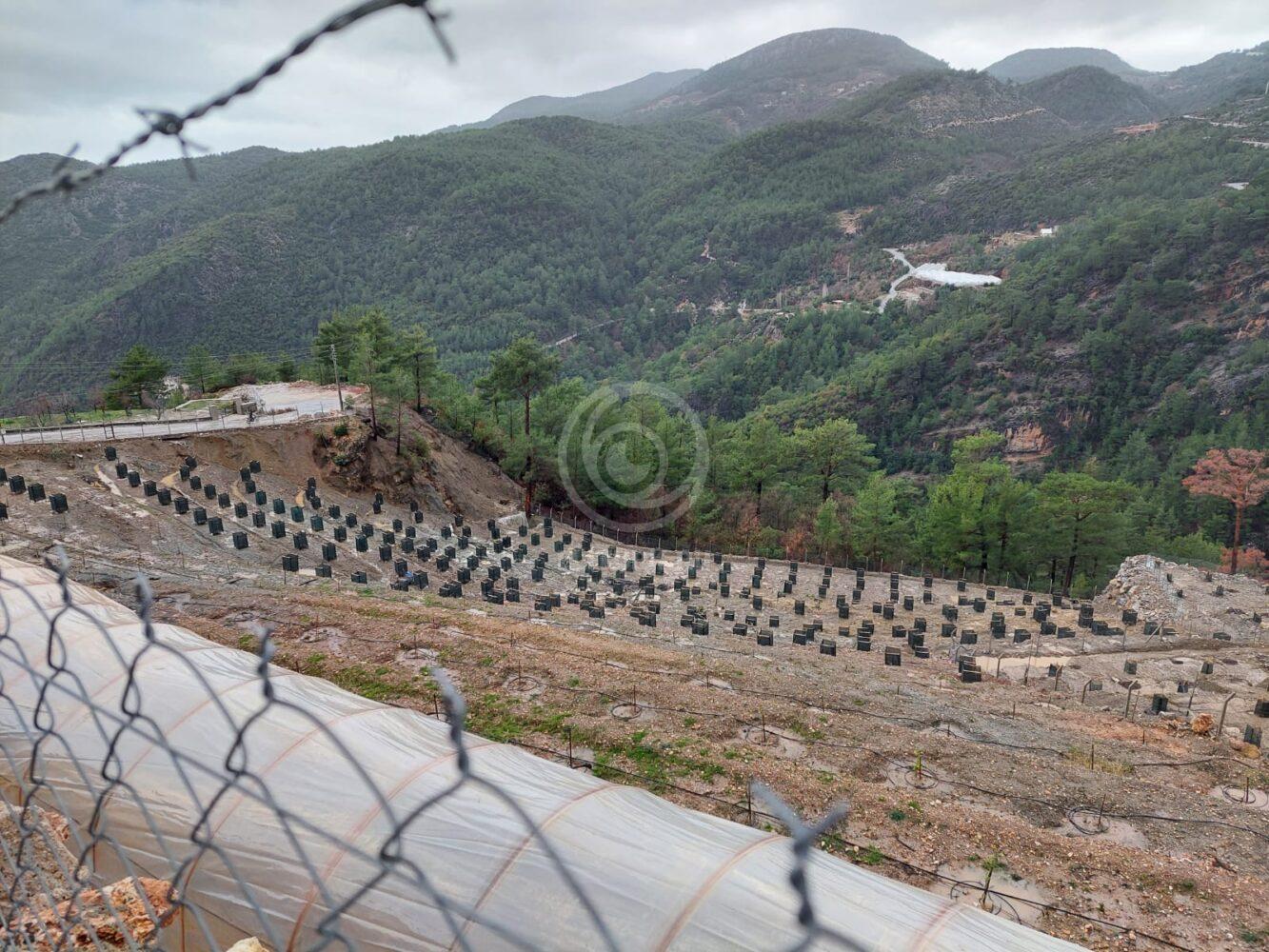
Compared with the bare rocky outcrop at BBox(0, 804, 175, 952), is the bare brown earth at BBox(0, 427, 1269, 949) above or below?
below

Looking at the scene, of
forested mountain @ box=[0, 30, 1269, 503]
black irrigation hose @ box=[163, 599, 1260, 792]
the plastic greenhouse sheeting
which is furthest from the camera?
forested mountain @ box=[0, 30, 1269, 503]

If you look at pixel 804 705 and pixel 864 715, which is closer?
pixel 804 705

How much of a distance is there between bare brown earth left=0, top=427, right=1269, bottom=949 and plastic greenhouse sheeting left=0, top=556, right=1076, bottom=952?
173 inches

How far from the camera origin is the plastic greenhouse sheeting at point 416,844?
10.8 feet

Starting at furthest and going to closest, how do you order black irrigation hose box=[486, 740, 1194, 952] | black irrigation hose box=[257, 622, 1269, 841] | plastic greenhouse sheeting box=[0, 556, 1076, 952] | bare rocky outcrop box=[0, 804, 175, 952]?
black irrigation hose box=[257, 622, 1269, 841] < black irrigation hose box=[486, 740, 1194, 952] < plastic greenhouse sheeting box=[0, 556, 1076, 952] < bare rocky outcrop box=[0, 804, 175, 952]

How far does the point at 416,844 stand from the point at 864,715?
9.86m

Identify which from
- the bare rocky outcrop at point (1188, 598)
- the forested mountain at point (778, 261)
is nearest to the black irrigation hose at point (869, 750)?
the bare rocky outcrop at point (1188, 598)

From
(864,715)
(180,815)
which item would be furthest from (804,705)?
(180,815)

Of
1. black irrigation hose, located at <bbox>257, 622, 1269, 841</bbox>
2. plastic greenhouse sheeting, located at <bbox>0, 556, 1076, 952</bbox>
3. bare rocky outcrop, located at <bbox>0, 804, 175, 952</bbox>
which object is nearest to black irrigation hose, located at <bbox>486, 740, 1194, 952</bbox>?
black irrigation hose, located at <bbox>257, 622, 1269, 841</bbox>

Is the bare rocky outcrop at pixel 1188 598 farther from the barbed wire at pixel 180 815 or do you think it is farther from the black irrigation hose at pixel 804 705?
the barbed wire at pixel 180 815

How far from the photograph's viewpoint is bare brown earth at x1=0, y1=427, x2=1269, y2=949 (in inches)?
300

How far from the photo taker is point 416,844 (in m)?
3.54

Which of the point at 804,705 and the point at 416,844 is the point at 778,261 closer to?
the point at 804,705

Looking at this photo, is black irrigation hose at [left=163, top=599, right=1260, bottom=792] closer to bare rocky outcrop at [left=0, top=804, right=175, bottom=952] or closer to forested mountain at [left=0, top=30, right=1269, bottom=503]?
bare rocky outcrop at [left=0, top=804, right=175, bottom=952]
